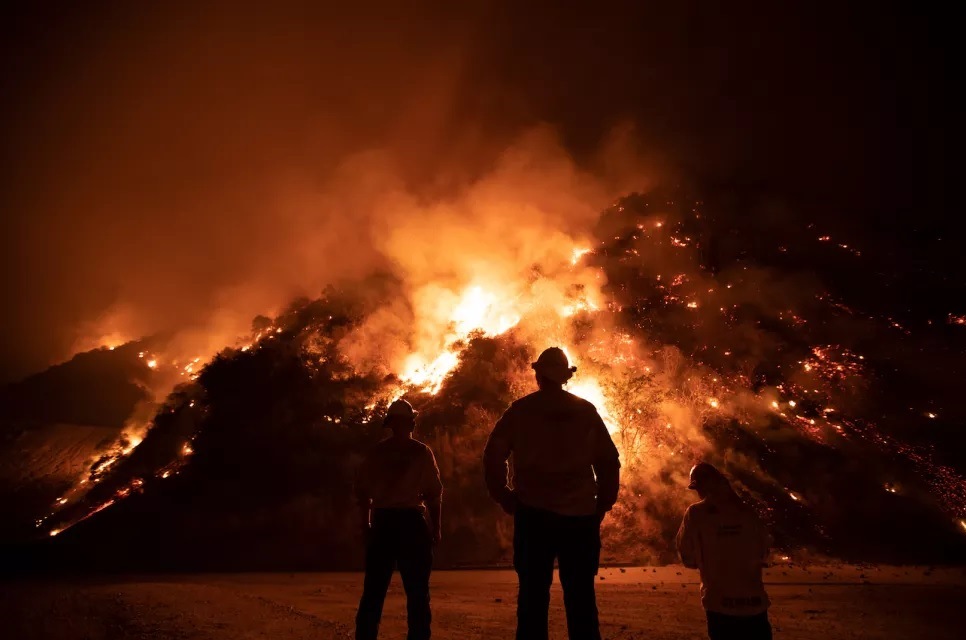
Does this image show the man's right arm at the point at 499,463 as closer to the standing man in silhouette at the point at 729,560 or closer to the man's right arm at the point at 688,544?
the standing man in silhouette at the point at 729,560

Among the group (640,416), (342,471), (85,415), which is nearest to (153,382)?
(85,415)

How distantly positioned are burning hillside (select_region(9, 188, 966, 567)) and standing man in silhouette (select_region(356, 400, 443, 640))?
1356cm

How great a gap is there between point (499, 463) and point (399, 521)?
1.57 metres

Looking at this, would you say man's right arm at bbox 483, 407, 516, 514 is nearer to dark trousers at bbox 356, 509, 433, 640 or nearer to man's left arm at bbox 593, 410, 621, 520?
man's left arm at bbox 593, 410, 621, 520

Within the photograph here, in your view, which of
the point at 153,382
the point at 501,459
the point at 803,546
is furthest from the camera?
the point at 153,382

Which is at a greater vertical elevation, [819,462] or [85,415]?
[85,415]

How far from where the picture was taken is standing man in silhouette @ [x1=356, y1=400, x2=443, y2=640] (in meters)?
5.07

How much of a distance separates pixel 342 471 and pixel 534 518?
1934 cm

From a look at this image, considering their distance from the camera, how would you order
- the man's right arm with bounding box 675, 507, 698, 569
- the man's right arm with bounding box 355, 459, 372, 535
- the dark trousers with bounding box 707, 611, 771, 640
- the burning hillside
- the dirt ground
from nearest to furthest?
the dark trousers with bounding box 707, 611, 771, 640 → the man's right arm with bounding box 675, 507, 698, 569 → the man's right arm with bounding box 355, 459, 372, 535 → the dirt ground → the burning hillside

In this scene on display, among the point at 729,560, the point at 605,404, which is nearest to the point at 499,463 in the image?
the point at 729,560

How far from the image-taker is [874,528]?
58.6 feet

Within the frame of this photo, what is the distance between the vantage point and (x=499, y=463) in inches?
163

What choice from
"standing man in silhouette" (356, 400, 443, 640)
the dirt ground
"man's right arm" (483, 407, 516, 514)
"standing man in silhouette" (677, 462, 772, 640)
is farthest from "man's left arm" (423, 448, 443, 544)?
the dirt ground

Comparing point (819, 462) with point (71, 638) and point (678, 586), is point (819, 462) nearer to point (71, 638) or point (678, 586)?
point (678, 586)
